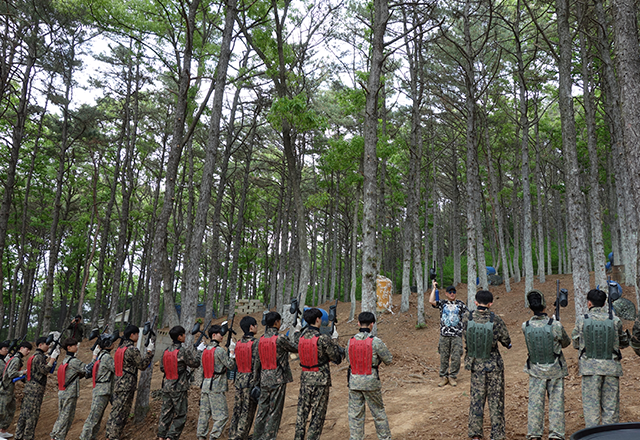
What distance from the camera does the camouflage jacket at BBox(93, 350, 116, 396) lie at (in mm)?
7602

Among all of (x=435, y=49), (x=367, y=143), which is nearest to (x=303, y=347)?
(x=367, y=143)

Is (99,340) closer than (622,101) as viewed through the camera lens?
No

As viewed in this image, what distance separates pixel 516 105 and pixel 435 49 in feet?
15.2

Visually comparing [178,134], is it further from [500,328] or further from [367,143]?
[500,328]

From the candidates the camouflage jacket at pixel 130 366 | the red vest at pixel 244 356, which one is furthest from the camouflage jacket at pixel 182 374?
the red vest at pixel 244 356

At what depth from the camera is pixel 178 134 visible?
9.06 meters

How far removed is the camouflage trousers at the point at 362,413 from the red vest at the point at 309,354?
0.65 metres

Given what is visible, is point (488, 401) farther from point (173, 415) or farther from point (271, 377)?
point (173, 415)

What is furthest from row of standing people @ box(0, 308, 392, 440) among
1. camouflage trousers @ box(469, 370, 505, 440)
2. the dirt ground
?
camouflage trousers @ box(469, 370, 505, 440)

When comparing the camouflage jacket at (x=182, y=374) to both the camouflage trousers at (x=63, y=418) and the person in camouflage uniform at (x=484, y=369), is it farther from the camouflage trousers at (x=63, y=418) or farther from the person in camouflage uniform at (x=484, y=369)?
the person in camouflage uniform at (x=484, y=369)

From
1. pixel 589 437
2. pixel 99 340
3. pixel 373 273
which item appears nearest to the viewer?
pixel 589 437

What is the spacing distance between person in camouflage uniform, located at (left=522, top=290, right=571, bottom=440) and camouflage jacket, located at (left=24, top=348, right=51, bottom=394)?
931 cm

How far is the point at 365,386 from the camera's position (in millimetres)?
5434

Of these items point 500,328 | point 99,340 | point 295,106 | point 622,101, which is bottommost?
point 99,340
